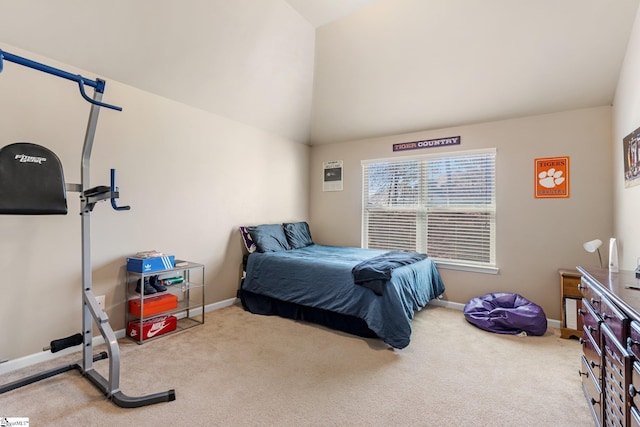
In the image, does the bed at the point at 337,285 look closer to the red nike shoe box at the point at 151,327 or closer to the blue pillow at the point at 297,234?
the blue pillow at the point at 297,234

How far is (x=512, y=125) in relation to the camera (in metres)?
3.39

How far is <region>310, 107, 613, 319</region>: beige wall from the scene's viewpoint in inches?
118

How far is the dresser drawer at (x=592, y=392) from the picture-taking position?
1512mm

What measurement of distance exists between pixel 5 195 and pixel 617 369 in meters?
3.05

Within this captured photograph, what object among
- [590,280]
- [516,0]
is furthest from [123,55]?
[590,280]

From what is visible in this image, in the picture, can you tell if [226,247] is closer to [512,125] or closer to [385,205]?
[385,205]

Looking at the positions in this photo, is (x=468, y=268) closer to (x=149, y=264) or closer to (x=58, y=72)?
(x=149, y=264)

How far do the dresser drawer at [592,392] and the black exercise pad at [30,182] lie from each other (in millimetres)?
3138

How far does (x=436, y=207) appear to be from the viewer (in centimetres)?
390

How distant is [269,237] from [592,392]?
124 inches

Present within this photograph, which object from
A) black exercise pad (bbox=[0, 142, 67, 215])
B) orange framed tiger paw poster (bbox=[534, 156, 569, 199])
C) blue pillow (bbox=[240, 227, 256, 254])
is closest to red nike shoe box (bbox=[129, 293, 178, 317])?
blue pillow (bbox=[240, 227, 256, 254])

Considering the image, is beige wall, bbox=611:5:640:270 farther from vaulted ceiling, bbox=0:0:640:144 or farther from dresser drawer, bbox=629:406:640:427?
dresser drawer, bbox=629:406:640:427

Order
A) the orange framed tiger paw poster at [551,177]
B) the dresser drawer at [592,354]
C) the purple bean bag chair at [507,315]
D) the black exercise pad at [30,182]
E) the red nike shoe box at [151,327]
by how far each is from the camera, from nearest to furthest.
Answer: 1. the dresser drawer at [592,354]
2. the black exercise pad at [30,182]
3. the red nike shoe box at [151,327]
4. the purple bean bag chair at [507,315]
5. the orange framed tiger paw poster at [551,177]

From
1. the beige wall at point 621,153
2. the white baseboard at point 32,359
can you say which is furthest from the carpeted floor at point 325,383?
the beige wall at point 621,153
